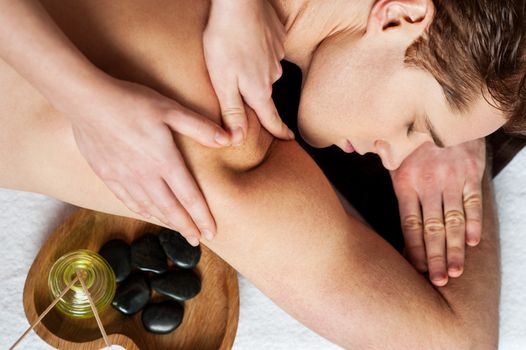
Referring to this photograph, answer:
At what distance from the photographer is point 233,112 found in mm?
932

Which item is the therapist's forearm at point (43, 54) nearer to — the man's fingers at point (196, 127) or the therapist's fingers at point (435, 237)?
the man's fingers at point (196, 127)

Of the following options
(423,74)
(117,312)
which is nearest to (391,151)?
(423,74)

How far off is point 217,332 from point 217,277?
12 cm

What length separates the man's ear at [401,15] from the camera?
86 centimetres

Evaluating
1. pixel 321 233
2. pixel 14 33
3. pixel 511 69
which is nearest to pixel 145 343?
pixel 321 233

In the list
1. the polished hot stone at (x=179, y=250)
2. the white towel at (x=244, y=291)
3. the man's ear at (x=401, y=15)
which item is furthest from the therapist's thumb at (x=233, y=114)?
the white towel at (x=244, y=291)

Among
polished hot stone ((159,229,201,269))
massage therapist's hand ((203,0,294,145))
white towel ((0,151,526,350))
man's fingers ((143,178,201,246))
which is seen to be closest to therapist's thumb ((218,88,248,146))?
massage therapist's hand ((203,0,294,145))

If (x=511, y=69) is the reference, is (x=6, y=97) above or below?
above

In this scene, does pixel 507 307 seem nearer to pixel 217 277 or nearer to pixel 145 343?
pixel 217 277

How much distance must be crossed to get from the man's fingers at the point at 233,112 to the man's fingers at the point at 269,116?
0.04 m

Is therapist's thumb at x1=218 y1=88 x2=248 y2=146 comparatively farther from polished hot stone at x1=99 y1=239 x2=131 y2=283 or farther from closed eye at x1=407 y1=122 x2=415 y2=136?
polished hot stone at x1=99 y1=239 x2=131 y2=283

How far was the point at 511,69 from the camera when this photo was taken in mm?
872

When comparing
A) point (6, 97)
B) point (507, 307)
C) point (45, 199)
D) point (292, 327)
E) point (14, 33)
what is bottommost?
point (507, 307)

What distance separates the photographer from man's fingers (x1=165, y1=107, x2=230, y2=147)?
0.86 metres
